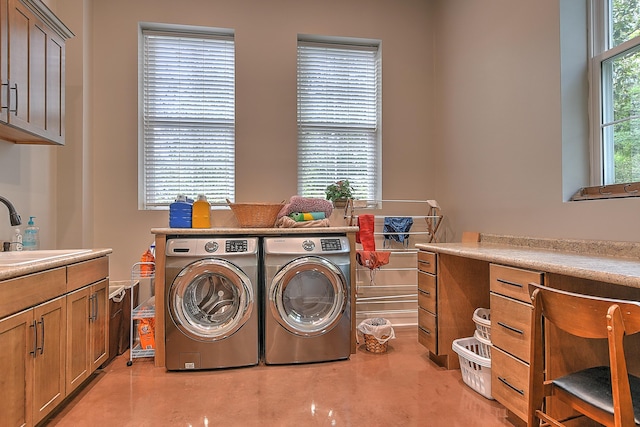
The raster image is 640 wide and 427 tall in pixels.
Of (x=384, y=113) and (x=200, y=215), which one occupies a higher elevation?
(x=384, y=113)

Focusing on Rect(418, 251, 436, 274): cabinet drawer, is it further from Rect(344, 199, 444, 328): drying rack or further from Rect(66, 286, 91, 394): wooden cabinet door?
Rect(66, 286, 91, 394): wooden cabinet door

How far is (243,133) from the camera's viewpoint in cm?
346

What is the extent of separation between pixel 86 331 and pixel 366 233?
7.25ft

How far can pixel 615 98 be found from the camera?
6.98 ft

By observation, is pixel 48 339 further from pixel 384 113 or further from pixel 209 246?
pixel 384 113

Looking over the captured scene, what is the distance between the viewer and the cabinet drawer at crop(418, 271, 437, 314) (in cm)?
255

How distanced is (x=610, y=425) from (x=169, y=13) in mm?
4130

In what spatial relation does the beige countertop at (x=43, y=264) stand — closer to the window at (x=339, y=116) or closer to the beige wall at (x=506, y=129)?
the window at (x=339, y=116)

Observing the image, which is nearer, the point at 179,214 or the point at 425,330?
the point at 425,330

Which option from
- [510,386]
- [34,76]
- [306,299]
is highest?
[34,76]

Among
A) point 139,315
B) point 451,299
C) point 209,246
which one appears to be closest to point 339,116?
point 209,246

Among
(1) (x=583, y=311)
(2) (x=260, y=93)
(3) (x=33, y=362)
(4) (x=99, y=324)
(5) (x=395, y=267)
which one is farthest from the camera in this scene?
(5) (x=395, y=267)

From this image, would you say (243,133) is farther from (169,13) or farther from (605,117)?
(605,117)

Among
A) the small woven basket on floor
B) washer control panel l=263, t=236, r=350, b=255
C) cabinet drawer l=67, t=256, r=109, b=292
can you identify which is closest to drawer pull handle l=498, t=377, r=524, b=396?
the small woven basket on floor
